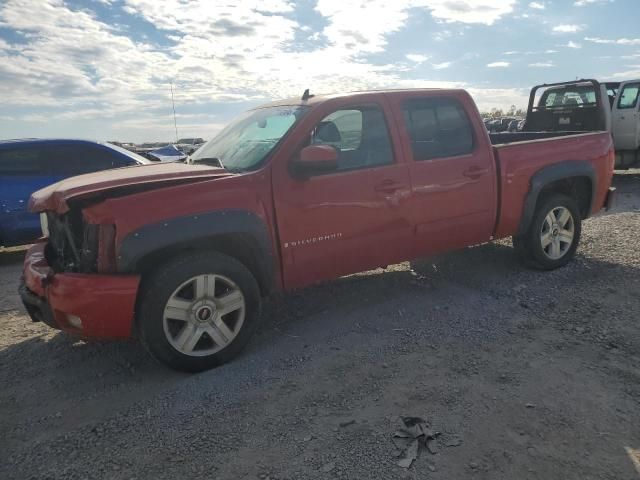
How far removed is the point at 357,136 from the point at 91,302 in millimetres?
2341

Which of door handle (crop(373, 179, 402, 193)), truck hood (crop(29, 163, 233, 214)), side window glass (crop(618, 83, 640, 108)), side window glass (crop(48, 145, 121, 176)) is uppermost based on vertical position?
side window glass (crop(618, 83, 640, 108))

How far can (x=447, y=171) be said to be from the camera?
4.41 metres

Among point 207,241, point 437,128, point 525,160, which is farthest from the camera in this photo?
point 525,160

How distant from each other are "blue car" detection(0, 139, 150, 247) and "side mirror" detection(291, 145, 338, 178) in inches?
182

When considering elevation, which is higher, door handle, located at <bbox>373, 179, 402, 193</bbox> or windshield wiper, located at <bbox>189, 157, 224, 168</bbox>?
windshield wiper, located at <bbox>189, 157, 224, 168</bbox>

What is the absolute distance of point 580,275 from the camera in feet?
16.8

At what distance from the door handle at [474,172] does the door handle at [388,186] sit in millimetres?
757

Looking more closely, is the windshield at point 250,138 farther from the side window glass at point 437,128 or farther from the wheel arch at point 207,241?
the side window glass at point 437,128

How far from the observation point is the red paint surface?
10.5 feet

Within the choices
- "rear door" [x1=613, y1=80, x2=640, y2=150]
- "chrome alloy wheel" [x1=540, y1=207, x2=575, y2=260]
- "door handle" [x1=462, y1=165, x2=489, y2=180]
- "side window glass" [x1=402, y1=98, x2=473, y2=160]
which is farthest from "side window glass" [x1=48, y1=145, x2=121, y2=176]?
"rear door" [x1=613, y1=80, x2=640, y2=150]

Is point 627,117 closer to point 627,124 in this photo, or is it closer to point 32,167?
point 627,124

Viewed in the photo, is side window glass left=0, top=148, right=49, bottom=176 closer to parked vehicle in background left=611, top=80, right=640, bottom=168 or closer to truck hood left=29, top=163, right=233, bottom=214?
truck hood left=29, top=163, right=233, bottom=214

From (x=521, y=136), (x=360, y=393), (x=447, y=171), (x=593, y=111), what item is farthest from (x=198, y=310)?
(x=593, y=111)

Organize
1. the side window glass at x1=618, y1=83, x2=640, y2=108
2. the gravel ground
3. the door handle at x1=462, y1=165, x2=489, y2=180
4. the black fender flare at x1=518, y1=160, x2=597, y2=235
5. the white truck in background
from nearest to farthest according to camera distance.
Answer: the gravel ground, the door handle at x1=462, y1=165, x2=489, y2=180, the black fender flare at x1=518, y1=160, x2=597, y2=235, the white truck in background, the side window glass at x1=618, y1=83, x2=640, y2=108
